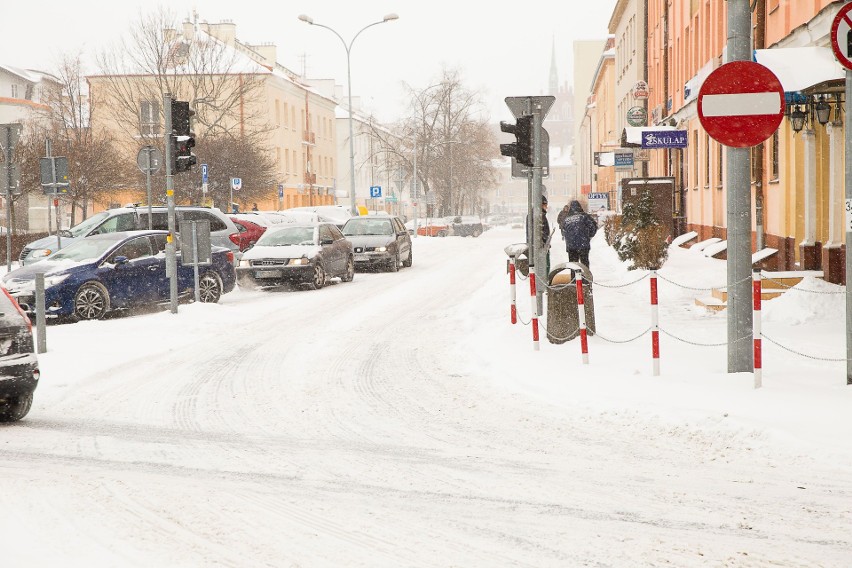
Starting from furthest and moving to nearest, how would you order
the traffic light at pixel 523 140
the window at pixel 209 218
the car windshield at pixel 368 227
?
the car windshield at pixel 368 227, the window at pixel 209 218, the traffic light at pixel 523 140

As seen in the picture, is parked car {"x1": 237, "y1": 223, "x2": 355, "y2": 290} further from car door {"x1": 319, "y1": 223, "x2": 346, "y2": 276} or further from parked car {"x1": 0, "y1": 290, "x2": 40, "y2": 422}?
parked car {"x1": 0, "y1": 290, "x2": 40, "y2": 422}

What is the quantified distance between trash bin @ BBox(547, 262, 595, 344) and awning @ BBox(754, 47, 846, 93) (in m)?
3.53

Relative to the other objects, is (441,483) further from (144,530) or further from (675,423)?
(675,423)

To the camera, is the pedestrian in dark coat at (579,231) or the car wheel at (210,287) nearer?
the pedestrian in dark coat at (579,231)

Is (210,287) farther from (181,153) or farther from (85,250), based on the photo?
(181,153)

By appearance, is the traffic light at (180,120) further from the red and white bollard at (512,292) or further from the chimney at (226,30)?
the chimney at (226,30)

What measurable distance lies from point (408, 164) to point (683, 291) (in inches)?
2307

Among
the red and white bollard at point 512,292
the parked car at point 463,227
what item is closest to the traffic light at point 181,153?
the red and white bollard at point 512,292

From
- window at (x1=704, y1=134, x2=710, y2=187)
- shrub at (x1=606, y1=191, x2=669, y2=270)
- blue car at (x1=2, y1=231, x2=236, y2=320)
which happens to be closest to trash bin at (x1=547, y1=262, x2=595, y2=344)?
blue car at (x1=2, y1=231, x2=236, y2=320)

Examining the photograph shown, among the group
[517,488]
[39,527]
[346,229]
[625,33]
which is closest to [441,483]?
[517,488]

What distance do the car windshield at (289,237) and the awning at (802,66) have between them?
12.3 meters

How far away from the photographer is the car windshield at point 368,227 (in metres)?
28.7

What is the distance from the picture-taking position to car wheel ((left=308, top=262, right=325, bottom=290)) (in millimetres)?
22703

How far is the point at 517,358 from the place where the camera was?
11438 millimetres
